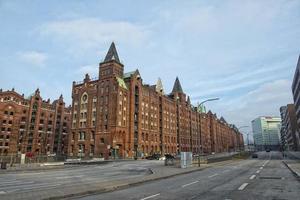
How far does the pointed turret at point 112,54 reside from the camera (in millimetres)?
85875

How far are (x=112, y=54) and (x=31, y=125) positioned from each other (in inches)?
1898

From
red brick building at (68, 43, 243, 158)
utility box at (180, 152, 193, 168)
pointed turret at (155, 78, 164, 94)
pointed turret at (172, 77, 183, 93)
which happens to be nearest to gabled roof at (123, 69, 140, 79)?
red brick building at (68, 43, 243, 158)

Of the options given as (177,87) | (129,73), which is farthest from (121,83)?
(177,87)

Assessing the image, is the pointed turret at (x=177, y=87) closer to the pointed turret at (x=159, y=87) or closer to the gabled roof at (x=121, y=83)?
the pointed turret at (x=159, y=87)

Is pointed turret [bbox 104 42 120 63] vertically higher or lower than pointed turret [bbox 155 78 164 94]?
higher

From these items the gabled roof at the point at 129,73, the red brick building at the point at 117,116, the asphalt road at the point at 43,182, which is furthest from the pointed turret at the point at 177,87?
the asphalt road at the point at 43,182

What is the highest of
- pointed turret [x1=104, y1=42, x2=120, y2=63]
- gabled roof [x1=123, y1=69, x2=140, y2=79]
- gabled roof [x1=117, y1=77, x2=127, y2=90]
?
pointed turret [x1=104, y1=42, x2=120, y2=63]

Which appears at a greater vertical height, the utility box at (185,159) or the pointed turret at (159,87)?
the pointed turret at (159,87)

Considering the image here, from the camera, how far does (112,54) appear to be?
86875 millimetres

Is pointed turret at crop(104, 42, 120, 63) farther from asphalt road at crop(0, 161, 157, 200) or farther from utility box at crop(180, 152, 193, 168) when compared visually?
asphalt road at crop(0, 161, 157, 200)

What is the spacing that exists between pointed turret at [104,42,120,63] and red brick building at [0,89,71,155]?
42.8m

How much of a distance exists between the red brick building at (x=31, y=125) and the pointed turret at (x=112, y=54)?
42.8 meters

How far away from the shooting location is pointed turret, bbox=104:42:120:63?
3381 inches

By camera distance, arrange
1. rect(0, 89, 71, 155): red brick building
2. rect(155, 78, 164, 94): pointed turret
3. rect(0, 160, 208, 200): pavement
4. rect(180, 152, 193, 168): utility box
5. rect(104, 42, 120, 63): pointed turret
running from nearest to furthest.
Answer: rect(0, 160, 208, 200): pavement, rect(180, 152, 193, 168): utility box, rect(104, 42, 120, 63): pointed turret, rect(0, 89, 71, 155): red brick building, rect(155, 78, 164, 94): pointed turret
